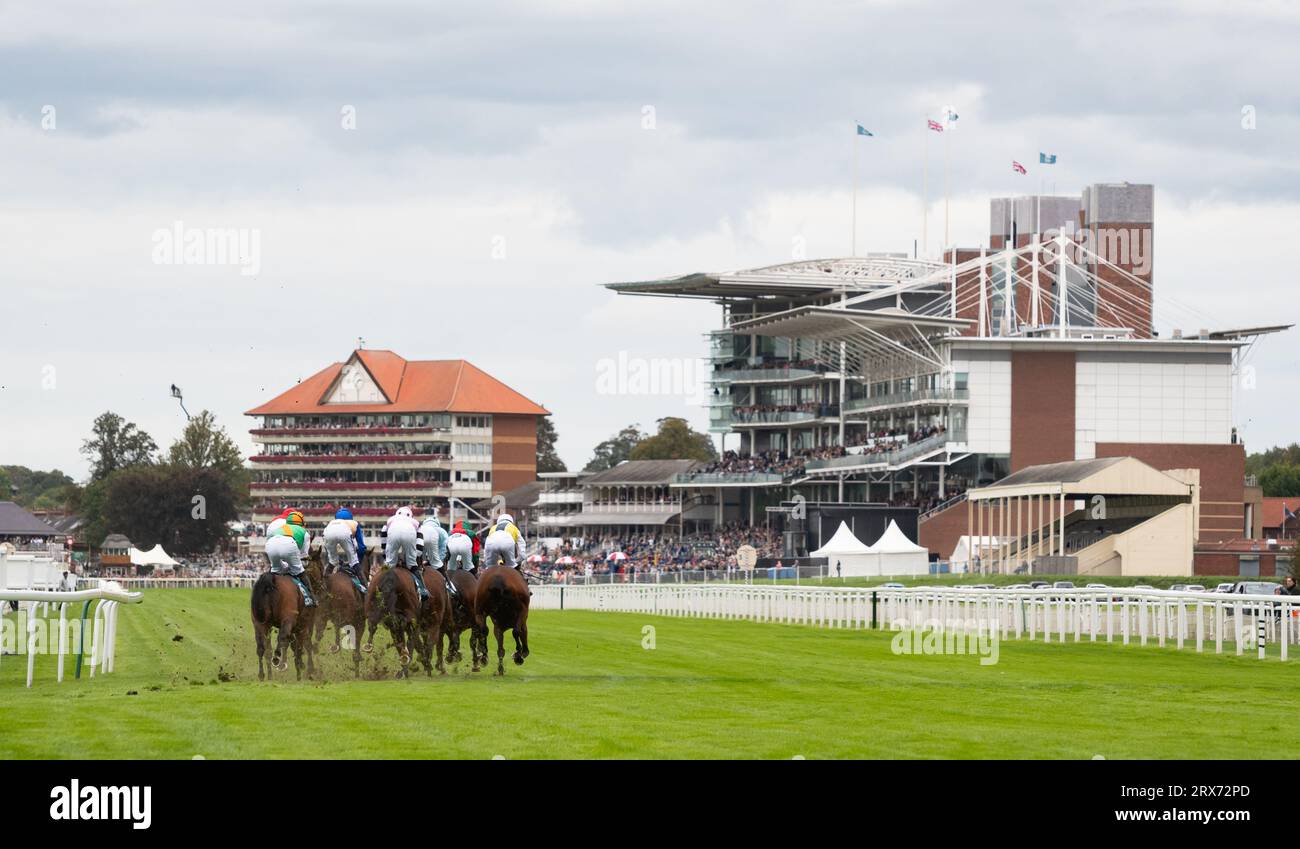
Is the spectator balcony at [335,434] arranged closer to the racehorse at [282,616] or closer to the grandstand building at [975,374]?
the grandstand building at [975,374]

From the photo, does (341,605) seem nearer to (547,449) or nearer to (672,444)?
(672,444)

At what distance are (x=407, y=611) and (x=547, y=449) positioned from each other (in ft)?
430

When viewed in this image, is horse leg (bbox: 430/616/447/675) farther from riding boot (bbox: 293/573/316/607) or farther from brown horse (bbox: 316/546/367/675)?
riding boot (bbox: 293/573/316/607)

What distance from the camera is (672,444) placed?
13462 cm

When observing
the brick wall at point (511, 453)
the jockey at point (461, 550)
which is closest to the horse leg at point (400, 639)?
the jockey at point (461, 550)

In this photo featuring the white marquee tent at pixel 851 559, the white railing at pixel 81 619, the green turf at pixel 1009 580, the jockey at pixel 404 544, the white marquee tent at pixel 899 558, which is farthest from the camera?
the white marquee tent at pixel 851 559

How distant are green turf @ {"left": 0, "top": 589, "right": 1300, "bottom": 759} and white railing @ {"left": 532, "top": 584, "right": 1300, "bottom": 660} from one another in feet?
4.85

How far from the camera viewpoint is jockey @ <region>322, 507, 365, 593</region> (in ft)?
73.8

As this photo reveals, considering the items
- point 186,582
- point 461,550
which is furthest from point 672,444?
point 461,550

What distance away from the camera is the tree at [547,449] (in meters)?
151

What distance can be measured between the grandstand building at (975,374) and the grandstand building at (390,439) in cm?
2499
